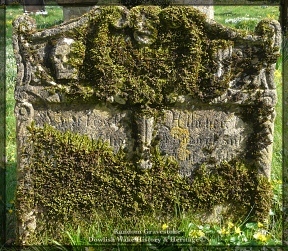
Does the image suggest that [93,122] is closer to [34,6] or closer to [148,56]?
[148,56]

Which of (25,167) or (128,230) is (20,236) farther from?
(128,230)

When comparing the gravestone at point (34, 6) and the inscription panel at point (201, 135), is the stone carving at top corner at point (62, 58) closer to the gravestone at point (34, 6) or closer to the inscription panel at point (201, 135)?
the inscription panel at point (201, 135)

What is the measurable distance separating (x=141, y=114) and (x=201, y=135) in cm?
57

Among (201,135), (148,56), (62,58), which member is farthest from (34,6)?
(201,135)

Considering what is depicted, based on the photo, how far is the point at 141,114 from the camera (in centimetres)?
376

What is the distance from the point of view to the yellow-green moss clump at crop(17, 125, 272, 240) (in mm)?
3838

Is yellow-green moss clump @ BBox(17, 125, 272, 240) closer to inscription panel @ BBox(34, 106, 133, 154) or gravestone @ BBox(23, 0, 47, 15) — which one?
inscription panel @ BBox(34, 106, 133, 154)

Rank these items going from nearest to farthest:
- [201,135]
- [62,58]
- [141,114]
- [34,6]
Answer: [62,58] < [141,114] < [201,135] < [34,6]

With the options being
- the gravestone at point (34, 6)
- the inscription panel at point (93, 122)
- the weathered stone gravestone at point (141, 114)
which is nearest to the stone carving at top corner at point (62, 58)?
the weathered stone gravestone at point (141, 114)

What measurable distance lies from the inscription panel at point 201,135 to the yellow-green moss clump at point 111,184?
0.09 m

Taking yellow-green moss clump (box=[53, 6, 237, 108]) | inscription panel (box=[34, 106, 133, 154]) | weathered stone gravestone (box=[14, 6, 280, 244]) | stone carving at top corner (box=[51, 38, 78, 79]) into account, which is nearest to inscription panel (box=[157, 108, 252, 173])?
weathered stone gravestone (box=[14, 6, 280, 244])

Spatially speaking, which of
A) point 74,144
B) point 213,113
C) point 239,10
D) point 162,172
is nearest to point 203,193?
point 162,172

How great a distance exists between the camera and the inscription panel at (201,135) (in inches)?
Answer: 151

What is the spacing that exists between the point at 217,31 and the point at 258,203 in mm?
1551
